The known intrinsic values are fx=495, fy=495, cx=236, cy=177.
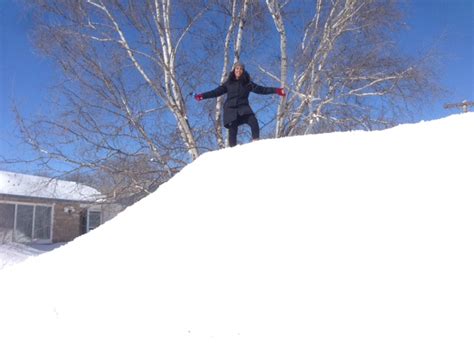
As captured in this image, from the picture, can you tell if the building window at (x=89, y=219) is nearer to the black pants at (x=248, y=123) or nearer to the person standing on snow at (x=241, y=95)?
the black pants at (x=248, y=123)

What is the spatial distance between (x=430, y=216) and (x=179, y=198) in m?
2.72

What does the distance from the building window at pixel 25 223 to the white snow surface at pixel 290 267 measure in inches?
482

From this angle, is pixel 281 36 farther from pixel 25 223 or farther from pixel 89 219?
pixel 89 219

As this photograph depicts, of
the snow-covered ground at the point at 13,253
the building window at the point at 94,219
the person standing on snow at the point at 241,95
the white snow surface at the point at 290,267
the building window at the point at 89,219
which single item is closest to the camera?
the white snow surface at the point at 290,267

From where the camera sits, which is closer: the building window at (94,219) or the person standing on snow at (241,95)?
the person standing on snow at (241,95)

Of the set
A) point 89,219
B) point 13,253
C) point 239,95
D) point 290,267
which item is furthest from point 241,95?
point 89,219

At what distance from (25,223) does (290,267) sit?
15851 mm

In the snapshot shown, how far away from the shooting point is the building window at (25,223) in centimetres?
1644

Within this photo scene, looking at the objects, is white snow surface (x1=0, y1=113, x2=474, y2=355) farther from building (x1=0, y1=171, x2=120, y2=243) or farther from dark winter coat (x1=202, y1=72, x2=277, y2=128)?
building (x1=0, y1=171, x2=120, y2=243)

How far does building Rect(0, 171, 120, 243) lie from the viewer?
54.2 feet

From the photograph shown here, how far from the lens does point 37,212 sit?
17.8 meters

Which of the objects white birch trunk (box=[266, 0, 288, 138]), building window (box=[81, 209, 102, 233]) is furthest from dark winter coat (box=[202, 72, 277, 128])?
building window (box=[81, 209, 102, 233])

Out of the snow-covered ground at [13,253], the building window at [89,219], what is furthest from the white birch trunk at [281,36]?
the building window at [89,219]

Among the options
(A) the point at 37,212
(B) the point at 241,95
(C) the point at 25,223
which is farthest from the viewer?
(A) the point at 37,212
